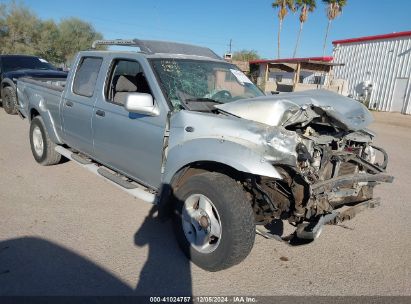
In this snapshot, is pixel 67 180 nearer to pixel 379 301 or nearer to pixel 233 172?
pixel 233 172

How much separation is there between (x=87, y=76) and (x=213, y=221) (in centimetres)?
290

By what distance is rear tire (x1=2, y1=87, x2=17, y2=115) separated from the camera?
11.5m

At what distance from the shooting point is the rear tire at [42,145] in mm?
5848

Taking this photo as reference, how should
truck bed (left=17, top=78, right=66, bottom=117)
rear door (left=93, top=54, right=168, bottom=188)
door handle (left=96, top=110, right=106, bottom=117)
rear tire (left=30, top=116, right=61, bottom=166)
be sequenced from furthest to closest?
rear tire (left=30, top=116, right=61, bottom=166), truck bed (left=17, top=78, right=66, bottom=117), door handle (left=96, top=110, right=106, bottom=117), rear door (left=93, top=54, right=168, bottom=188)

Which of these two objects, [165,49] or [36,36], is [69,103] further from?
[36,36]

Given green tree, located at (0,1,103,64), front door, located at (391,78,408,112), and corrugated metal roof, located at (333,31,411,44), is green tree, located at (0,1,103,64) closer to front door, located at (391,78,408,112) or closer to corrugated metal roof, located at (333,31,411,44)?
corrugated metal roof, located at (333,31,411,44)

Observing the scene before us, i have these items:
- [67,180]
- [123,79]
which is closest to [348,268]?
[123,79]

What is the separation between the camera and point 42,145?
606 cm

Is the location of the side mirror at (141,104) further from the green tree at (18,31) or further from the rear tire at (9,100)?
the green tree at (18,31)

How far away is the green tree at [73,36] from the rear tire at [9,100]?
3351cm

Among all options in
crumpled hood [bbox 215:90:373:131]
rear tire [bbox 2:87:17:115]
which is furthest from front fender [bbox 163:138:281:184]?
rear tire [bbox 2:87:17:115]

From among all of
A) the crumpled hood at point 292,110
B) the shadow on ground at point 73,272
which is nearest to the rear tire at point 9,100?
the shadow on ground at point 73,272

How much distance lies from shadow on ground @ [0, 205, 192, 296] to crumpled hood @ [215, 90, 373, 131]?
1545 mm

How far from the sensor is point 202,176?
3.29 metres
